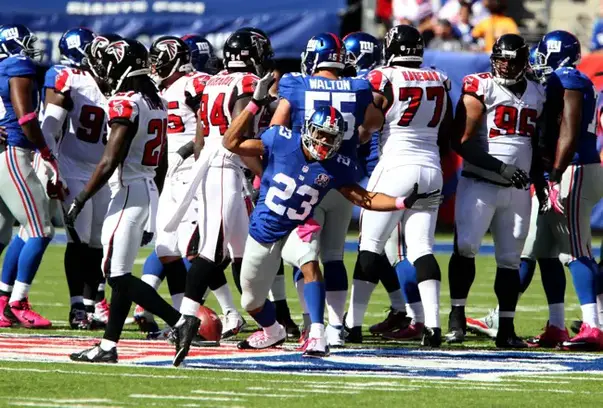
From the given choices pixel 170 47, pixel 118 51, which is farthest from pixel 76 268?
pixel 118 51

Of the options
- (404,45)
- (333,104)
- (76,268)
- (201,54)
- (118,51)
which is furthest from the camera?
(201,54)

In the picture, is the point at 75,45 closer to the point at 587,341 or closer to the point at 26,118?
the point at 26,118

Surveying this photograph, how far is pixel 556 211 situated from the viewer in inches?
335

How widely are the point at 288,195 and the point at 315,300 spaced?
568mm

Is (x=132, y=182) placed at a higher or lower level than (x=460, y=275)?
higher

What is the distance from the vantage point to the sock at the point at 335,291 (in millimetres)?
8180

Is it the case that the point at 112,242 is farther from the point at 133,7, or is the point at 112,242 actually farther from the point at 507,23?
the point at 133,7

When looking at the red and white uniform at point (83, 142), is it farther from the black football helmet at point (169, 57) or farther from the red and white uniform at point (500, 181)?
the red and white uniform at point (500, 181)

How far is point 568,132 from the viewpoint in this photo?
27.2 feet

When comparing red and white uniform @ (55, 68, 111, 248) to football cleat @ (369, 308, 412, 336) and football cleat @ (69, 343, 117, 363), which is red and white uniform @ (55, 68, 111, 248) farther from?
football cleat @ (69, 343, 117, 363)

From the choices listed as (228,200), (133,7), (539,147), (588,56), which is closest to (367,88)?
(228,200)

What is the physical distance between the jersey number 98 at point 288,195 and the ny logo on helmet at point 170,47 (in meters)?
1.90

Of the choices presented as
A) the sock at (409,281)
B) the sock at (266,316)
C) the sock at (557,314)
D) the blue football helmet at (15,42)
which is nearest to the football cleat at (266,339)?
the sock at (266,316)

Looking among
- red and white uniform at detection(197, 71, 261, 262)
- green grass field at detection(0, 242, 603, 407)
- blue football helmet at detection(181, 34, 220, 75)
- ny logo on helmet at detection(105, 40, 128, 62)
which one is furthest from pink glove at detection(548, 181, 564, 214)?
ny logo on helmet at detection(105, 40, 128, 62)
